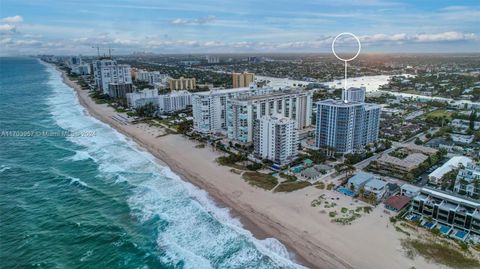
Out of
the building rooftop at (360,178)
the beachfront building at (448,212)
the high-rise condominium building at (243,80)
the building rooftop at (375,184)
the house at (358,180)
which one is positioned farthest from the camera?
the high-rise condominium building at (243,80)

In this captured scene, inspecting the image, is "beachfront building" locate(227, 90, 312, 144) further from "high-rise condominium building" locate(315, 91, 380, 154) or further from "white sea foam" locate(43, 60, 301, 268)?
"white sea foam" locate(43, 60, 301, 268)

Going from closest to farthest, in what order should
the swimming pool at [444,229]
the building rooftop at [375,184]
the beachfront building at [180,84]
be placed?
1. the swimming pool at [444,229]
2. the building rooftop at [375,184]
3. the beachfront building at [180,84]

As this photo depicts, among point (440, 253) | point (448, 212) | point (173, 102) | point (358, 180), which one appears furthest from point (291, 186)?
point (173, 102)

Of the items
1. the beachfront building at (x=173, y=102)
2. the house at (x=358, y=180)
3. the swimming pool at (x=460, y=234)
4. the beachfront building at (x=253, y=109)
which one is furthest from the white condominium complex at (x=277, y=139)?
the beachfront building at (x=173, y=102)

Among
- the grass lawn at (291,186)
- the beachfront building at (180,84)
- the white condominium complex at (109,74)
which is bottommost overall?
the grass lawn at (291,186)

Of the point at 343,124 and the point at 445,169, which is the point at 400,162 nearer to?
the point at 445,169

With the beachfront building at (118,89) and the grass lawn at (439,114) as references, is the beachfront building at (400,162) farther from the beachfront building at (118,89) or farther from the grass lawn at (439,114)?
the beachfront building at (118,89)

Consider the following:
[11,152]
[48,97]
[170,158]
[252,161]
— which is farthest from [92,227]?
[48,97]

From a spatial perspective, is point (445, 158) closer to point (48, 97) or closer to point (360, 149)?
point (360, 149)
